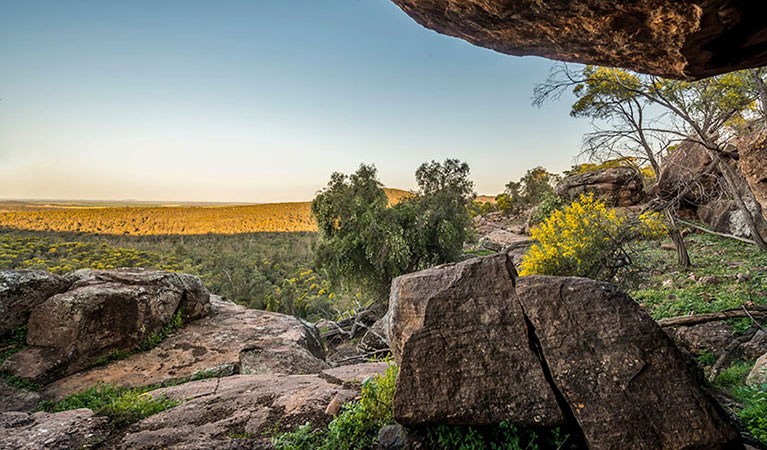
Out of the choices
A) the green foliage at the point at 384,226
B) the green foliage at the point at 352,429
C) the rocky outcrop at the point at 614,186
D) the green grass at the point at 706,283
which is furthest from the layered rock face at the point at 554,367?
the rocky outcrop at the point at 614,186

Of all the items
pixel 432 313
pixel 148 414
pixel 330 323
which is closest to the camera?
pixel 432 313

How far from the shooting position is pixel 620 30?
11.5ft

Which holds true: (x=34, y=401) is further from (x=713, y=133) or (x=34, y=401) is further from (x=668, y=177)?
(x=668, y=177)

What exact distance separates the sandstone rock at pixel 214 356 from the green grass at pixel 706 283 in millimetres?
8642

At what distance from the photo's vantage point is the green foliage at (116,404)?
3.62m

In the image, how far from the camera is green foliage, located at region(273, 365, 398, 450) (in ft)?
8.75

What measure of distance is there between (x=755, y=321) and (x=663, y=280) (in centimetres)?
458

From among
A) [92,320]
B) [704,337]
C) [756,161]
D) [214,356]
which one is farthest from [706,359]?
[92,320]

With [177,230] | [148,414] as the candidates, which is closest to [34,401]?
[148,414]

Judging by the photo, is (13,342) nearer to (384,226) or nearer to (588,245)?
(384,226)

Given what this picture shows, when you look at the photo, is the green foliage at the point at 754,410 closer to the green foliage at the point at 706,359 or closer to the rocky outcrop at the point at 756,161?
the green foliage at the point at 706,359

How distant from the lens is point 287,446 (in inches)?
105

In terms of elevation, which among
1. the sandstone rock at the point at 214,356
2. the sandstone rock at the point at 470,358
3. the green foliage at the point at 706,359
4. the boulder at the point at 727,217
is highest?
the boulder at the point at 727,217

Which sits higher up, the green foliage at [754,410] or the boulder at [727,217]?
the boulder at [727,217]
